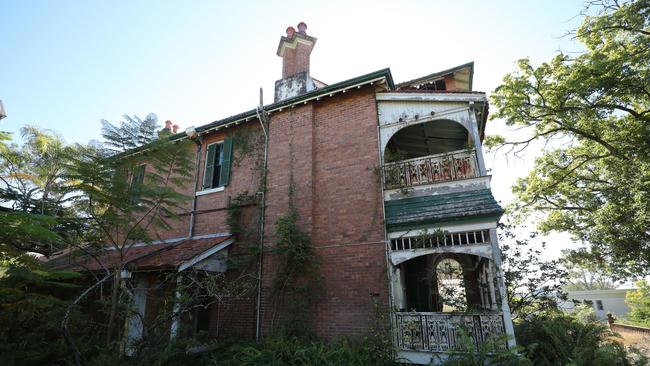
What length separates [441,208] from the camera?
7.86 m

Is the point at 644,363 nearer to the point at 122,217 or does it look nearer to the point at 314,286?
the point at 314,286

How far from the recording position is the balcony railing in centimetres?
836

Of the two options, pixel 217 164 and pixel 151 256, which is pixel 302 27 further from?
pixel 151 256

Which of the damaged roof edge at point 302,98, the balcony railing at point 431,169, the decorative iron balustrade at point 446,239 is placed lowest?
the decorative iron balustrade at point 446,239

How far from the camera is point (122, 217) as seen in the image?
27.5ft

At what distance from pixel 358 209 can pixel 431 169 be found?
2156 millimetres

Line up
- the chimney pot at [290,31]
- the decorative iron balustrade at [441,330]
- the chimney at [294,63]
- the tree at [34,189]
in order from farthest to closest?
the chimney pot at [290,31]
the chimney at [294,63]
the decorative iron balustrade at [441,330]
the tree at [34,189]

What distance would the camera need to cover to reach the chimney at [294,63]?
39.9 ft

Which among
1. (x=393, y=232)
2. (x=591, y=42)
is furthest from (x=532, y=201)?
(x=393, y=232)

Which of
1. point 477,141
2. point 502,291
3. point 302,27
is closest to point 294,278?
point 502,291

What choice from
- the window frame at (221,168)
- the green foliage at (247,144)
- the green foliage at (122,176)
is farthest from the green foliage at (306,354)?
the green foliage at (247,144)

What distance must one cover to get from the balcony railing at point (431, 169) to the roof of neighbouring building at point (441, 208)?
465mm

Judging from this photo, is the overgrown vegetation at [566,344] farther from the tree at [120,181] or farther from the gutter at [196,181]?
the gutter at [196,181]

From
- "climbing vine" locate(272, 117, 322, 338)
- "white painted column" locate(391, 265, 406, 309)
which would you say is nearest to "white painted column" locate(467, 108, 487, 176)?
"white painted column" locate(391, 265, 406, 309)
